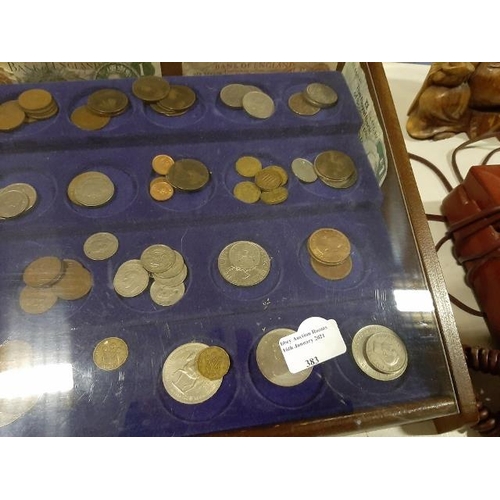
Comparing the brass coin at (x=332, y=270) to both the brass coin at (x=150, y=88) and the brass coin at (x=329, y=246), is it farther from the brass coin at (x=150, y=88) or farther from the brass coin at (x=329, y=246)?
the brass coin at (x=150, y=88)

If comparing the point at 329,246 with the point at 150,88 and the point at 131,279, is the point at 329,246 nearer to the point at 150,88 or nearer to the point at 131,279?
the point at 131,279

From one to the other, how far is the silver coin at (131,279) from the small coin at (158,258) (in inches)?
0.8

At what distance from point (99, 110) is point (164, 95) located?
0.80 ft

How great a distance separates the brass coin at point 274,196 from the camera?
153 centimetres

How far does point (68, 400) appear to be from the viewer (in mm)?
1137

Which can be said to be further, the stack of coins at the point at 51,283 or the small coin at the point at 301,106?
the small coin at the point at 301,106

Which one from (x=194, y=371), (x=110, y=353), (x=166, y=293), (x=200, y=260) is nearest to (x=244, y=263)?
(x=200, y=260)

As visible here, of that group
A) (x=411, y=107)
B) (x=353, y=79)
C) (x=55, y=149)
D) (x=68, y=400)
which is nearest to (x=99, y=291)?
(x=68, y=400)

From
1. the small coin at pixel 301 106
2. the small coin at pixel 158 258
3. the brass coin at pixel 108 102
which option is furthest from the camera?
the small coin at pixel 301 106

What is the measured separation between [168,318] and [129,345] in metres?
0.13

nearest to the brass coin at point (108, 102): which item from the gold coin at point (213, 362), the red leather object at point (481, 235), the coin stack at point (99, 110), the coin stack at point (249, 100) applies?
the coin stack at point (99, 110)

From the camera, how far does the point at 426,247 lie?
1.31 metres
